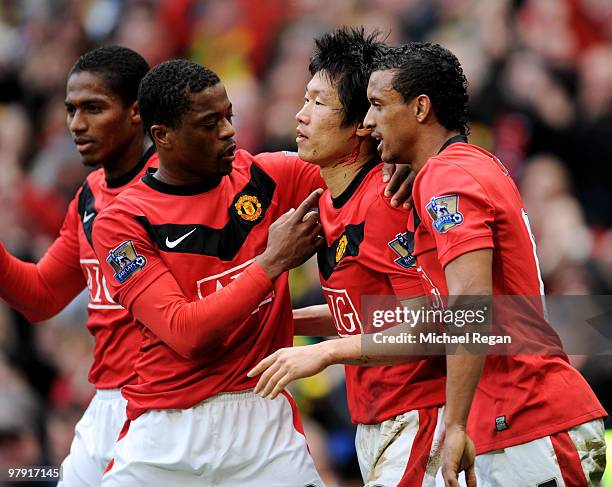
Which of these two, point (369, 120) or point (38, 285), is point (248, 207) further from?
point (38, 285)

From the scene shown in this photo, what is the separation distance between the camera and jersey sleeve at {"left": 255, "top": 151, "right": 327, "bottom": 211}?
4059 mm

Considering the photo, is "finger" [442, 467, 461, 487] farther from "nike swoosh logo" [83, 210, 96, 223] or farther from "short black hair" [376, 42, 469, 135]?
"nike swoosh logo" [83, 210, 96, 223]

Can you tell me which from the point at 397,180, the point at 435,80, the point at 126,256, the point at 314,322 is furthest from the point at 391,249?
the point at 126,256

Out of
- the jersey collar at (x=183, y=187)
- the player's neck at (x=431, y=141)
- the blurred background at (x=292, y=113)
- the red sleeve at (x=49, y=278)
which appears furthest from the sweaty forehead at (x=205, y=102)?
the blurred background at (x=292, y=113)

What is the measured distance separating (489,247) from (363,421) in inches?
38.3

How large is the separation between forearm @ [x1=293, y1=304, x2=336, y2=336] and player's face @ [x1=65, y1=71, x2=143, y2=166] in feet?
3.62

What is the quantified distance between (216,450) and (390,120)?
4.39ft

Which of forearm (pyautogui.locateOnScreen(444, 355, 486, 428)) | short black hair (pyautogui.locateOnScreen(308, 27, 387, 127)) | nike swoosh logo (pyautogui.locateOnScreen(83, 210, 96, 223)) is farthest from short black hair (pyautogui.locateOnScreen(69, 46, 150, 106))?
forearm (pyautogui.locateOnScreen(444, 355, 486, 428))

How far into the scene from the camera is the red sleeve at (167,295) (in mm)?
3619

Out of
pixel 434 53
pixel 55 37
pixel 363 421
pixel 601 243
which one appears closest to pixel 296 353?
pixel 363 421

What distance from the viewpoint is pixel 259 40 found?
7523mm

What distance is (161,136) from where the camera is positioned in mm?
3912

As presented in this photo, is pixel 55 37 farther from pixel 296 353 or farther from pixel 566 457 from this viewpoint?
pixel 566 457

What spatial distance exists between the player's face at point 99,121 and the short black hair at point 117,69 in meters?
0.02
